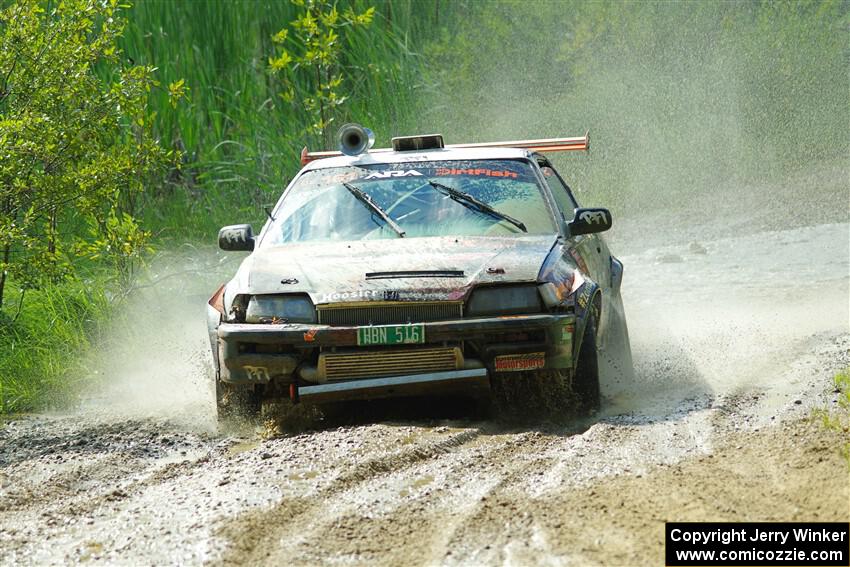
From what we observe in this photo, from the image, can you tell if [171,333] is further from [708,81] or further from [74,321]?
[708,81]

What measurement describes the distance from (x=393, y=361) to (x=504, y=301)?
61cm

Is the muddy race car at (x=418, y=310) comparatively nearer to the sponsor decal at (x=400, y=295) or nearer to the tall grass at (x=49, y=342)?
the sponsor decal at (x=400, y=295)

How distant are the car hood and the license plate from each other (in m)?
0.36

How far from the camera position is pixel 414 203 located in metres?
7.59

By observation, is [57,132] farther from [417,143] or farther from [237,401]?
[237,401]

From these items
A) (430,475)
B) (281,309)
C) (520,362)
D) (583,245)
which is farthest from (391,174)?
(430,475)

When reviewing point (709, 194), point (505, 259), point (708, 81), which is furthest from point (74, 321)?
point (708, 81)

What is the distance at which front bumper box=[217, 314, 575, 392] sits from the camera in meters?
6.36

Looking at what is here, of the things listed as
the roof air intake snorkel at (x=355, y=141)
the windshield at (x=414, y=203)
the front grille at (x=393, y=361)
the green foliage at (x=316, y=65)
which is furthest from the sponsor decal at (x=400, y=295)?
the green foliage at (x=316, y=65)

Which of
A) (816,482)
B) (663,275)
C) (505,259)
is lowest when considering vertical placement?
(663,275)

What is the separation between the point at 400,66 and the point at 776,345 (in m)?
8.93

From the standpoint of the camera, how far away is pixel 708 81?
19328 millimetres

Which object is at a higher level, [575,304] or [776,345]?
[575,304]

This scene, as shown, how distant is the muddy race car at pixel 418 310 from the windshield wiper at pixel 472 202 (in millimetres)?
11
